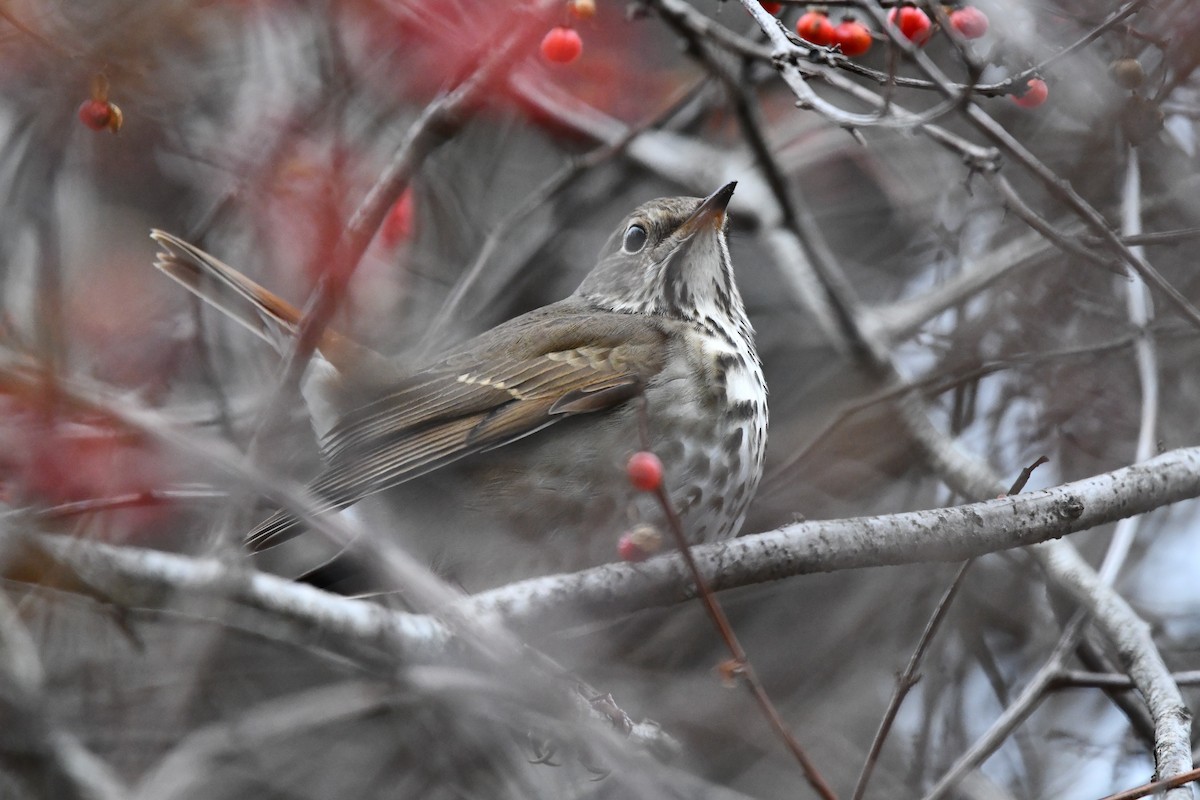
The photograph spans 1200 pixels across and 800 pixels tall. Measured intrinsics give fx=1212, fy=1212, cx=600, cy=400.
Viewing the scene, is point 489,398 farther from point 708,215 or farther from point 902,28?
point 902,28

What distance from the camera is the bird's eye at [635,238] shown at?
16.4 feet

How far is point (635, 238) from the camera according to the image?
5.03 m

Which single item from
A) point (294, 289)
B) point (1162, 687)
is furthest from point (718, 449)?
point (294, 289)

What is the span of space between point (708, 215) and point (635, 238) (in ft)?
1.33

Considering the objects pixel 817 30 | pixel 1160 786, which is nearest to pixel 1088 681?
pixel 1160 786

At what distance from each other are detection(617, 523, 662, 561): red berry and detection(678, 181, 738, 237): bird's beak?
160cm

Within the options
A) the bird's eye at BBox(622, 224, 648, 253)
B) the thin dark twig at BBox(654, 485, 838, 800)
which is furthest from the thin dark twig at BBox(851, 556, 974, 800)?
the bird's eye at BBox(622, 224, 648, 253)

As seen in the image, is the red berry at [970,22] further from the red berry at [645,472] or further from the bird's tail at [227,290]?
the bird's tail at [227,290]

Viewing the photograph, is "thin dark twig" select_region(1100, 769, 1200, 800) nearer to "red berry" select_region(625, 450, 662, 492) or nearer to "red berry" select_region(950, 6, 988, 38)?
"red berry" select_region(625, 450, 662, 492)

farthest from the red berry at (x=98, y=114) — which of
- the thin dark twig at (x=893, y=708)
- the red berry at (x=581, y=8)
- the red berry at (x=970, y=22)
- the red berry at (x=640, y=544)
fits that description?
the thin dark twig at (x=893, y=708)

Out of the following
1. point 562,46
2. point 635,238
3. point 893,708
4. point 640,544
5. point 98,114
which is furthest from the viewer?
point 635,238

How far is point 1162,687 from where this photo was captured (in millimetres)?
3182

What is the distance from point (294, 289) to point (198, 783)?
6.19 ft

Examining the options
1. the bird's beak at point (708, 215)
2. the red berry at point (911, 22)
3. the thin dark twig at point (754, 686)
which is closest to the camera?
the thin dark twig at point (754, 686)
